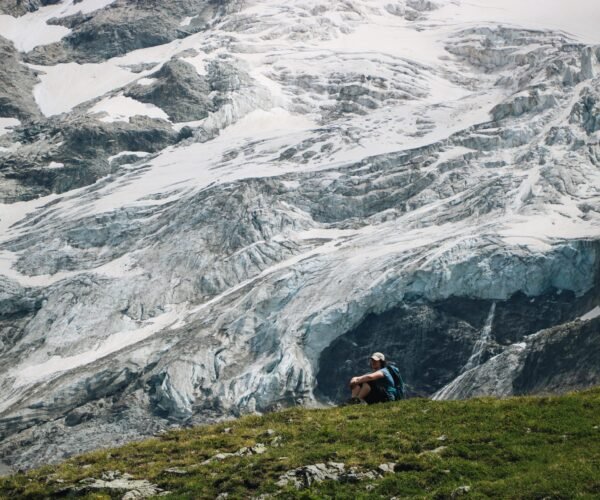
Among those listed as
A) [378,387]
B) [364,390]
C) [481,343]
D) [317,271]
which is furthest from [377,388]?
[317,271]

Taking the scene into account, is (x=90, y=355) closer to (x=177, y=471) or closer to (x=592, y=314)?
(x=592, y=314)

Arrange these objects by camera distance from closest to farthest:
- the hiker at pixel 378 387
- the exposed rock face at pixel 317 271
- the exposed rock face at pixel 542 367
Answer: the hiker at pixel 378 387 → the exposed rock face at pixel 542 367 → the exposed rock face at pixel 317 271

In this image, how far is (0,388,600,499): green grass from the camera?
21.8 m

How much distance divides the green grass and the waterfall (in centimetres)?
7752

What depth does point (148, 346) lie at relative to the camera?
4648 inches

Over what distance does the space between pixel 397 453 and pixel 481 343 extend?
85.3 metres

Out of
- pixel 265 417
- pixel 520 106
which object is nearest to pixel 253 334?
pixel 520 106

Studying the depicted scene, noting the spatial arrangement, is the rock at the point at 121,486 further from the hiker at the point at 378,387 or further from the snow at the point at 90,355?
the snow at the point at 90,355

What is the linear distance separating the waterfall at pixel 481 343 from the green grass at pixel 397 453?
254 ft

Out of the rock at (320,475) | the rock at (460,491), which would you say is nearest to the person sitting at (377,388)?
the rock at (320,475)

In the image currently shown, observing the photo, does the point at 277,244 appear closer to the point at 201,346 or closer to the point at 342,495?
the point at 201,346

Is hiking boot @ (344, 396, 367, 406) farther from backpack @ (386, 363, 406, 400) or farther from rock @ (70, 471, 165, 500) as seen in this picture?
rock @ (70, 471, 165, 500)

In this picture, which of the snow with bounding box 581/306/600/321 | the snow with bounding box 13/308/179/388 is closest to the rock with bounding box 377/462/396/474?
the snow with bounding box 581/306/600/321

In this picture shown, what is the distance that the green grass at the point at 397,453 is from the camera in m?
21.8
